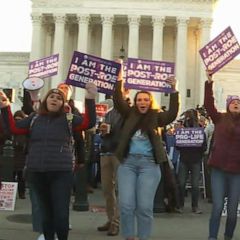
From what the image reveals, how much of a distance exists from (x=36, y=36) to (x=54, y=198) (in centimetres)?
5824

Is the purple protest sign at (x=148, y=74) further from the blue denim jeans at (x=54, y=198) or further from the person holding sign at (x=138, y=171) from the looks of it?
the blue denim jeans at (x=54, y=198)

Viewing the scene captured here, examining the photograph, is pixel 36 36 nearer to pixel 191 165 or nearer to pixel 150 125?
pixel 191 165

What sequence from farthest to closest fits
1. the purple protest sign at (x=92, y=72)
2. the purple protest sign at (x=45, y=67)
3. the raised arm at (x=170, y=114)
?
the purple protest sign at (x=45, y=67) → the purple protest sign at (x=92, y=72) → the raised arm at (x=170, y=114)

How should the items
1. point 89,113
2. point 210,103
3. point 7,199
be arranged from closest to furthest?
point 89,113 → point 210,103 → point 7,199

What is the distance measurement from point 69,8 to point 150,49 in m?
10.9

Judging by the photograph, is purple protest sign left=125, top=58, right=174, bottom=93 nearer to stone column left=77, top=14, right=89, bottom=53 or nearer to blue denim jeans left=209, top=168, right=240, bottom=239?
blue denim jeans left=209, top=168, right=240, bottom=239

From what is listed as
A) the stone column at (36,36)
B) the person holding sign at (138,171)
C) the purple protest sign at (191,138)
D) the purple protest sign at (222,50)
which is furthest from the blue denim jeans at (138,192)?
the stone column at (36,36)

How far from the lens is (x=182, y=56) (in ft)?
203

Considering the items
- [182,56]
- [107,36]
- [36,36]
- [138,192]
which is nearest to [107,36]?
[107,36]

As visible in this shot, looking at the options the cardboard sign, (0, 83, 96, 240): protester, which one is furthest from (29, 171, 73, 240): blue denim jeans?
the cardboard sign

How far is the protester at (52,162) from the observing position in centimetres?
610

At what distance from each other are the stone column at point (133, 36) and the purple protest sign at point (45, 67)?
48791 millimetres

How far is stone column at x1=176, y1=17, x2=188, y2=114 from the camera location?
202 feet

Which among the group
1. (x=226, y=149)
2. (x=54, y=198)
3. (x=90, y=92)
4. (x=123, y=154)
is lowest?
(x=54, y=198)
